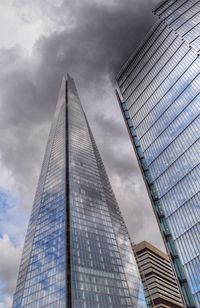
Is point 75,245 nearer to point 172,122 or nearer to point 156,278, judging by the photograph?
point 156,278

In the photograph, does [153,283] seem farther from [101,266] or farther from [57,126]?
[57,126]

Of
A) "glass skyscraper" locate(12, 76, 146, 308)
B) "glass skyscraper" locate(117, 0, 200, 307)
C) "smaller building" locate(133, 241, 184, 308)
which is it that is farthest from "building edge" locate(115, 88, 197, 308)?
"smaller building" locate(133, 241, 184, 308)

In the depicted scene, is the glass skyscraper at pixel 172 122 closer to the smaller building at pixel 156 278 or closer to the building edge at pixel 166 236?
the building edge at pixel 166 236

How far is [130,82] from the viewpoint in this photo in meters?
118

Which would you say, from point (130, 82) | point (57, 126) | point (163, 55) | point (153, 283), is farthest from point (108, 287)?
point (57, 126)

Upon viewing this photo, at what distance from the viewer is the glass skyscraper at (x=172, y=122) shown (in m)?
67.8

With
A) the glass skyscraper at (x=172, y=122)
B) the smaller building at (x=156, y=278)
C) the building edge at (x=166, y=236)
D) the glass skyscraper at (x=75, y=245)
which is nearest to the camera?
the building edge at (x=166, y=236)

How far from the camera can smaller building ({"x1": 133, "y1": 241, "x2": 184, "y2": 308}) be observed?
132375 millimetres

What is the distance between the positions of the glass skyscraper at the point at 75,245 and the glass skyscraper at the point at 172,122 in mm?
42870

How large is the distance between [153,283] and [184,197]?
80.1 m

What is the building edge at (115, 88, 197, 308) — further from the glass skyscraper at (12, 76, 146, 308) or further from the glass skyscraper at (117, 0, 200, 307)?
the glass skyscraper at (12, 76, 146, 308)

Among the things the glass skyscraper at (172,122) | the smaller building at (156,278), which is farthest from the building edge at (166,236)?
the smaller building at (156,278)

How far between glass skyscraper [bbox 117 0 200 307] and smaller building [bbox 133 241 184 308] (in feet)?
227

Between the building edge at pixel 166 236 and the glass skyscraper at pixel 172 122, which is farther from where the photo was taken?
the glass skyscraper at pixel 172 122
